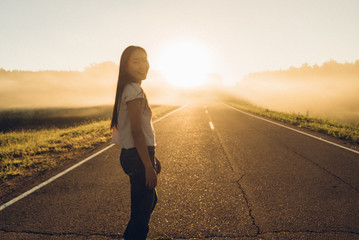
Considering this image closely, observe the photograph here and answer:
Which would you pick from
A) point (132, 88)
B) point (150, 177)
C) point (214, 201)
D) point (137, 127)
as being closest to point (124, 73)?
point (132, 88)

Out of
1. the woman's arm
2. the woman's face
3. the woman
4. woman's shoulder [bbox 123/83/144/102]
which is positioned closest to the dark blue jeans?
the woman

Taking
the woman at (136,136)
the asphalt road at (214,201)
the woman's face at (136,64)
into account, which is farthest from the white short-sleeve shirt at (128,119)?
the asphalt road at (214,201)

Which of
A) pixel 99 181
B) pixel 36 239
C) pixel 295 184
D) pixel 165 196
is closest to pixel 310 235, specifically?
pixel 295 184

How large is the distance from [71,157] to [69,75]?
308 ft

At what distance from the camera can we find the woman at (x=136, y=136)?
1.47m

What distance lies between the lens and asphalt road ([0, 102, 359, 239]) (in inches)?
93.4

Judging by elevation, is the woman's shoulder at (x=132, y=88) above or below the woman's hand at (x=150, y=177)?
above

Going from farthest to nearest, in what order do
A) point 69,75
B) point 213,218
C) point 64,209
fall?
point 69,75, point 64,209, point 213,218

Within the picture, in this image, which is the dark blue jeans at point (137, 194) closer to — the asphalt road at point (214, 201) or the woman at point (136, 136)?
the woman at point (136, 136)

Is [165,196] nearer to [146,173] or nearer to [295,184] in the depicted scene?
[146,173]

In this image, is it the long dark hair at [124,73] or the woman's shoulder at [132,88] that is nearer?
the woman's shoulder at [132,88]

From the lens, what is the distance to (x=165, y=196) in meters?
3.23

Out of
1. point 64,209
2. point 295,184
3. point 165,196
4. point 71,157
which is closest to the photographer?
point 64,209

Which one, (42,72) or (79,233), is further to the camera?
(42,72)
